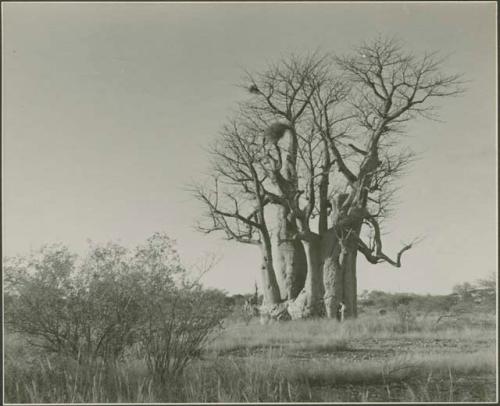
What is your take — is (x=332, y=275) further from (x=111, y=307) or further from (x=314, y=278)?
(x=111, y=307)

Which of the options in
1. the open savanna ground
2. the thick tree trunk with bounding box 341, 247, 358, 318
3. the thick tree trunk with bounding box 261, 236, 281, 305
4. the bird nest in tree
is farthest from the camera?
the thick tree trunk with bounding box 261, 236, 281, 305

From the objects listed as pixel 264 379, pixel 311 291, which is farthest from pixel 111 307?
pixel 311 291

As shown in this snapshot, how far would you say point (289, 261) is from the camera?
1313 cm

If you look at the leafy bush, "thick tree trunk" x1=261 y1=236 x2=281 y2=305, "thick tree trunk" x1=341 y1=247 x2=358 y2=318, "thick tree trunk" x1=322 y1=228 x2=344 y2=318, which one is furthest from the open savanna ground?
"thick tree trunk" x1=261 y1=236 x2=281 y2=305

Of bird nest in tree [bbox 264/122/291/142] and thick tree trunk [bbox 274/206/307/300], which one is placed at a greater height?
bird nest in tree [bbox 264/122/291/142]

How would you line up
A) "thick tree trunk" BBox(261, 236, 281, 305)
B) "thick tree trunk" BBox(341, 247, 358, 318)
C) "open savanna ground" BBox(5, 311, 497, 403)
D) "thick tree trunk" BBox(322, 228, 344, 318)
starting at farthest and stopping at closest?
"thick tree trunk" BBox(261, 236, 281, 305)
"thick tree trunk" BBox(341, 247, 358, 318)
"thick tree trunk" BBox(322, 228, 344, 318)
"open savanna ground" BBox(5, 311, 497, 403)

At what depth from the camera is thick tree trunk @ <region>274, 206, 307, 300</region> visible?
42.9 ft

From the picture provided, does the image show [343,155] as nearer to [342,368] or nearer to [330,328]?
[330,328]

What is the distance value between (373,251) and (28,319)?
26.3 ft

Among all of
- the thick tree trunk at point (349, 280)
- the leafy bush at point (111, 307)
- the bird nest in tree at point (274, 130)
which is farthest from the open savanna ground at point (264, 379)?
the bird nest in tree at point (274, 130)

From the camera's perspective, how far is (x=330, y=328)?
1004 centimetres

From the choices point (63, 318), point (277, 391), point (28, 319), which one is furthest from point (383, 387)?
point (28, 319)

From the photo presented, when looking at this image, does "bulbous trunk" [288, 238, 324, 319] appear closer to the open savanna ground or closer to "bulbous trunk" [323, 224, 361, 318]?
"bulbous trunk" [323, 224, 361, 318]

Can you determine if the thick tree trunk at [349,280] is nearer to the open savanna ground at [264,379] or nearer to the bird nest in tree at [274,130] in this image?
the bird nest in tree at [274,130]
